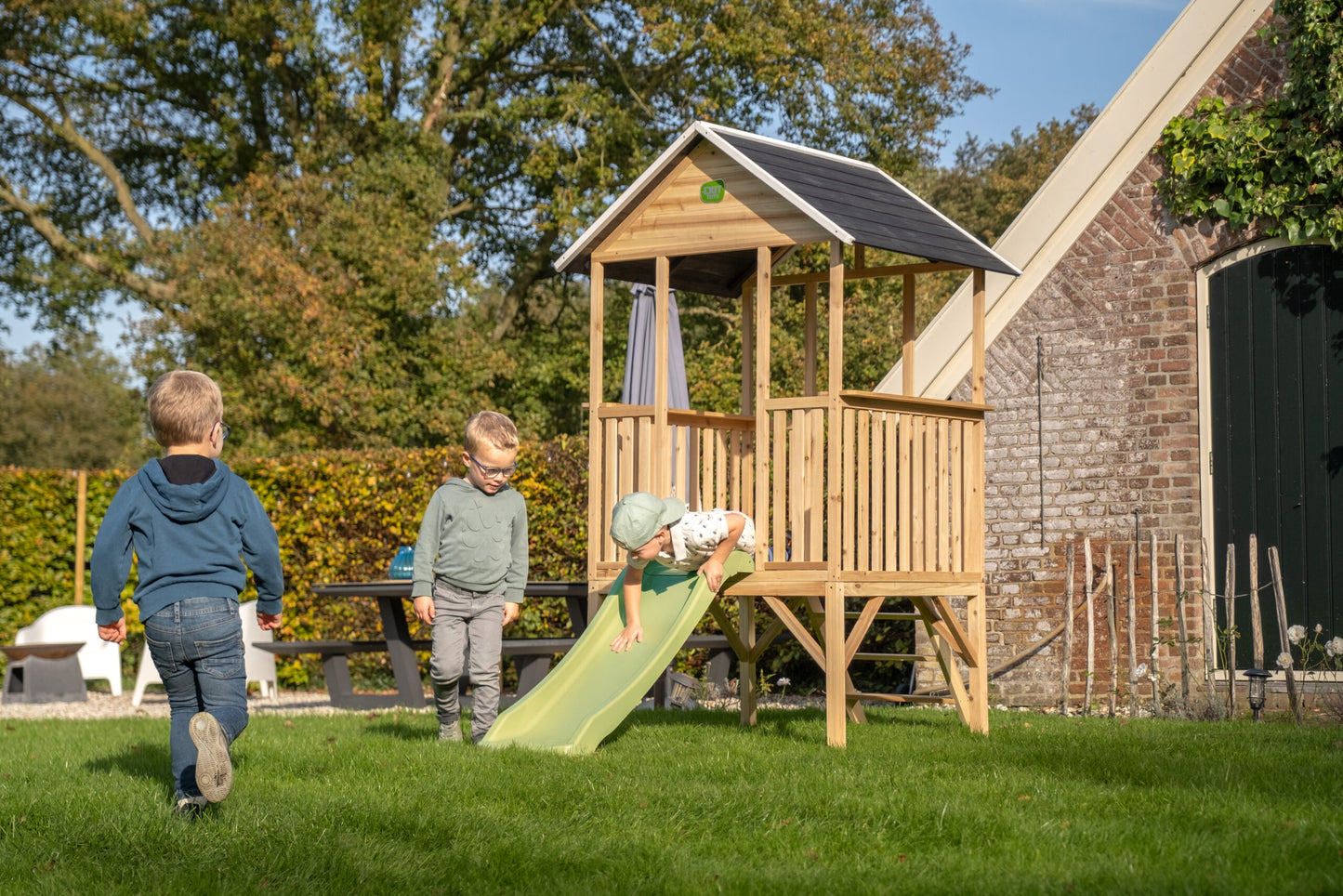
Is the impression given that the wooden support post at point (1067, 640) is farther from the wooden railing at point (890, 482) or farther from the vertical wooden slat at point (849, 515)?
the vertical wooden slat at point (849, 515)

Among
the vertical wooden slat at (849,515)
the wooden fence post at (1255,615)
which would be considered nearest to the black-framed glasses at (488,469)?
the vertical wooden slat at (849,515)

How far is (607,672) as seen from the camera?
24.9 ft

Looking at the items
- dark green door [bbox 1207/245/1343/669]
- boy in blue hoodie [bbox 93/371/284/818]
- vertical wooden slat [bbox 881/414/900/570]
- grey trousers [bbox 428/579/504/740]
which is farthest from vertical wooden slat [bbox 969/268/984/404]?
boy in blue hoodie [bbox 93/371/284/818]

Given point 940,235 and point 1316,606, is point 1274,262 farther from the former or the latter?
point 940,235

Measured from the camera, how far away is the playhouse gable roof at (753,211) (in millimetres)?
7816

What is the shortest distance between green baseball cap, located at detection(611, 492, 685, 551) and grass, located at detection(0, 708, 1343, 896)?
1107mm

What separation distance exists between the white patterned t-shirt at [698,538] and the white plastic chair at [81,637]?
8.06 metres

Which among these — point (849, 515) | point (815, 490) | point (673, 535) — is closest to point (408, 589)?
point (673, 535)

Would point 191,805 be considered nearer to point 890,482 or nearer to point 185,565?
point 185,565

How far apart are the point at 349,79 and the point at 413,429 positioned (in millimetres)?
5788

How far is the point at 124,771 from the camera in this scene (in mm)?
6570

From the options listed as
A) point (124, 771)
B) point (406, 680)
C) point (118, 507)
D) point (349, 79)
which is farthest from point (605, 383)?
point (118, 507)

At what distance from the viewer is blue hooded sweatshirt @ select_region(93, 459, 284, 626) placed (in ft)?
16.4

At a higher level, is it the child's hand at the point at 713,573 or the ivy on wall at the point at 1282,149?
the ivy on wall at the point at 1282,149
